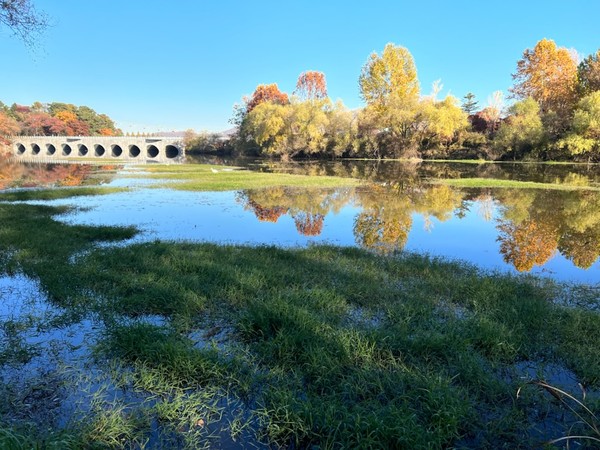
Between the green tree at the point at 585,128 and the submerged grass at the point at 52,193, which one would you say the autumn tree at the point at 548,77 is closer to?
the green tree at the point at 585,128

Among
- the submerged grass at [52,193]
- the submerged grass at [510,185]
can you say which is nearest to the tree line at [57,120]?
the submerged grass at [52,193]

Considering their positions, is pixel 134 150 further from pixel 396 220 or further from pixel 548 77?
pixel 396 220

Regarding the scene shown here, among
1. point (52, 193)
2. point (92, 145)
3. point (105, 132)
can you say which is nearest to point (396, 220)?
point (52, 193)

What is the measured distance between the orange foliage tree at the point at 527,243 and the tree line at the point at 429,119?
4110cm

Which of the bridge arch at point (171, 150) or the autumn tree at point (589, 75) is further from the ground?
the autumn tree at point (589, 75)

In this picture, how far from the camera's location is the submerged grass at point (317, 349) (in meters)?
3.30

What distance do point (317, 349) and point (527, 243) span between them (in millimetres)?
9855

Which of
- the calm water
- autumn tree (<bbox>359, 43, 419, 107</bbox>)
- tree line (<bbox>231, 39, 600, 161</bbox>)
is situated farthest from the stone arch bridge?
the calm water

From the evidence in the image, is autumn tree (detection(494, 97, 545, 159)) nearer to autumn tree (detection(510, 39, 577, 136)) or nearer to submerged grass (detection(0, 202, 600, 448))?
autumn tree (detection(510, 39, 577, 136))

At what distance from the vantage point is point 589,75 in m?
51.3

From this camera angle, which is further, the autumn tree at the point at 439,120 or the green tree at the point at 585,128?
the autumn tree at the point at 439,120

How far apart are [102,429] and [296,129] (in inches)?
2347

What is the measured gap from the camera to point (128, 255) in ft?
27.2

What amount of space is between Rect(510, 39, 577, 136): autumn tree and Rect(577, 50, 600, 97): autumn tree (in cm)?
106
